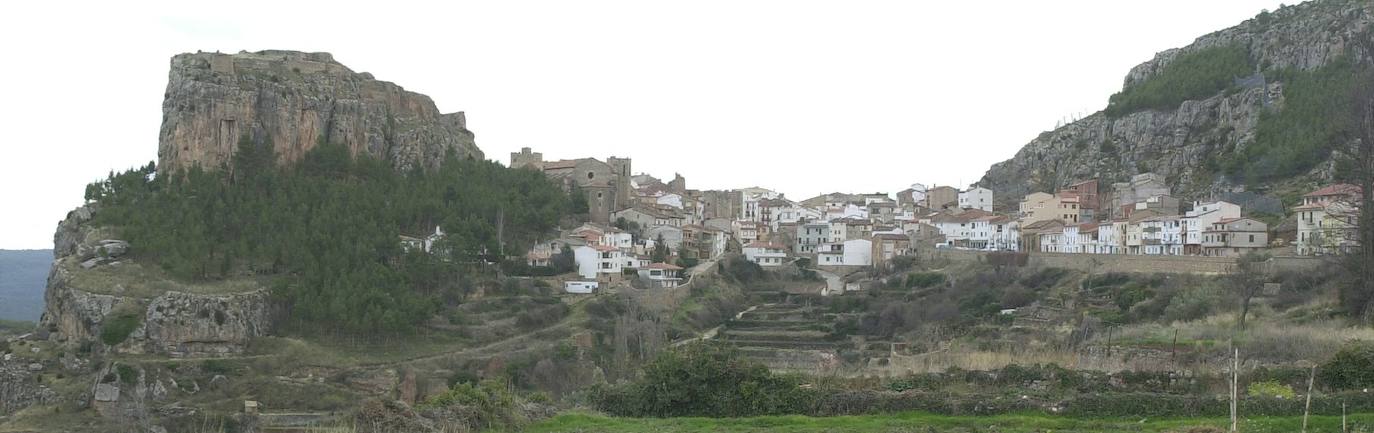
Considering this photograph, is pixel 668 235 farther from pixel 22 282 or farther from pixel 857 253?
pixel 22 282

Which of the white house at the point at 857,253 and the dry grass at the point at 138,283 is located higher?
the white house at the point at 857,253

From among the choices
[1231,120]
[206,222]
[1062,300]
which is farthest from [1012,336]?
[1231,120]

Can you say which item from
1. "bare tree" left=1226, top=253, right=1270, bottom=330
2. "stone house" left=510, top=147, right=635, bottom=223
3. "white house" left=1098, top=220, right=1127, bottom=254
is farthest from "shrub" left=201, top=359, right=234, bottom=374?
"white house" left=1098, top=220, right=1127, bottom=254

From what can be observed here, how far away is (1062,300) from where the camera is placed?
4297cm

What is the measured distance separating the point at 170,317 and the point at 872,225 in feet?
122

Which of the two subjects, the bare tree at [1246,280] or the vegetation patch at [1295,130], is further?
the vegetation patch at [1295,130]

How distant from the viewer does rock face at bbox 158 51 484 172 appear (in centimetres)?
5822

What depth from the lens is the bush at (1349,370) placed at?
1505 centimetres

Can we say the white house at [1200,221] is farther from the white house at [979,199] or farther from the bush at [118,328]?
the bush at [118,328]

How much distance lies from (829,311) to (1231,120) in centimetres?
3461

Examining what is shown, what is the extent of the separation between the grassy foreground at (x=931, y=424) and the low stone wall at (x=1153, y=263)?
90.6 ft

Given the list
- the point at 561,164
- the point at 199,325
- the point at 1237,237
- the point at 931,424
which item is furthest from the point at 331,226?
the point at 931,424

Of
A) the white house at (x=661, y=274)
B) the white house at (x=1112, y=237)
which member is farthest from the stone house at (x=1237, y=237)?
the white house at (x=661, y=274)

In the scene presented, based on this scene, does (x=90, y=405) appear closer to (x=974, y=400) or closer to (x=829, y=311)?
(x=829, y=311)
